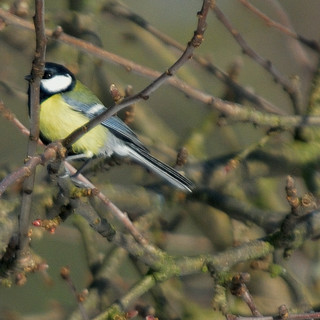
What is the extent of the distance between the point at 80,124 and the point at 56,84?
9.0 inches

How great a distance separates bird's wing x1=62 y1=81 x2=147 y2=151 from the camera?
3.34m

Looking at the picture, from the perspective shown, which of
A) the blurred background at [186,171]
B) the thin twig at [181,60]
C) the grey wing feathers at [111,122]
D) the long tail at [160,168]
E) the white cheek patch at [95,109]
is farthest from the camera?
the white cheek patch at [95,109]

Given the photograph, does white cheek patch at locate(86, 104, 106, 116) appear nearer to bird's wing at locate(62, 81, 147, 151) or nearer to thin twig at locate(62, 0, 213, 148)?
bird's wing at locate(62, 81, 147, 151)

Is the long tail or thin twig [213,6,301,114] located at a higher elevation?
thin twig [213,6,301,114]

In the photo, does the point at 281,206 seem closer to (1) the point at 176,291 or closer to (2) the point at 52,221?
(1) the point at 176,291

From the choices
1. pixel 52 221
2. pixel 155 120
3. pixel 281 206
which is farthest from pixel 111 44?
pixel 52 221

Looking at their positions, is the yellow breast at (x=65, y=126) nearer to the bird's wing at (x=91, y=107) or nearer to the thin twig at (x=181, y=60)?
the bird's wing at (x=91, y=107)

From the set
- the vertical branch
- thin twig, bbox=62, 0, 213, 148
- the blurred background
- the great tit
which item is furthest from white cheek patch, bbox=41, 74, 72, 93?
thin twig, bbox=62, 0, 213, 148

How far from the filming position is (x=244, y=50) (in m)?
3.26

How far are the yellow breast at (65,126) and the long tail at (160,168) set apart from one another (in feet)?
0.54

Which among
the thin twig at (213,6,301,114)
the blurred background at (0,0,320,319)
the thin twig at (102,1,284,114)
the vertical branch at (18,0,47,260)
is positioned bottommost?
the blurred background at (0,0,320,319)

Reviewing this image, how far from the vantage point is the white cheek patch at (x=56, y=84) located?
11.2 feet

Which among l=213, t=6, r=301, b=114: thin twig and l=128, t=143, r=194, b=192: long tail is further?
l=213, t=6, r=301, b=114: thin twig

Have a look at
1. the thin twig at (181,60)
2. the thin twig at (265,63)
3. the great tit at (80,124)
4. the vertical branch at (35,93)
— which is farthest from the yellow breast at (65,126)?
the thin twig at (181,60)
